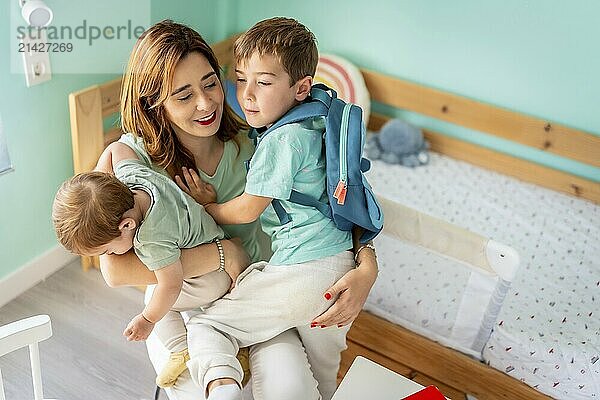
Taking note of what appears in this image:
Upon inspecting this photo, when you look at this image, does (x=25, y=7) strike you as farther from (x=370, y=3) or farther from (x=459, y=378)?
(x=459, y=378)

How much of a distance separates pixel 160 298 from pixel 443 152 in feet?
5.44

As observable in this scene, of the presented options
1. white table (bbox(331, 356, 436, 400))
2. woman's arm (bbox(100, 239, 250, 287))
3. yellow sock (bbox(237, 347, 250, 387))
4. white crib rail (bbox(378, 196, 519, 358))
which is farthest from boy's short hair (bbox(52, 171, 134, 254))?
white crib rail (bbox(378, 196, 519, 358))

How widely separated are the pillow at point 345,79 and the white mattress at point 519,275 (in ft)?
0.85

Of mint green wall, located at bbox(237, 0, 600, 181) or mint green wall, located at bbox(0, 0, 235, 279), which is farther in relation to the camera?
mint green wall, located at bbox(237, 0, 600, 181)

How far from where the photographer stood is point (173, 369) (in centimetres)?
141

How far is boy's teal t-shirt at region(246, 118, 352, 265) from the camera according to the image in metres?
1.30

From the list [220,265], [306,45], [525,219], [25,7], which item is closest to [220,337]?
[220,265]

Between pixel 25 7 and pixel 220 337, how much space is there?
3.32 feet

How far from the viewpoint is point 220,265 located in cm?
141

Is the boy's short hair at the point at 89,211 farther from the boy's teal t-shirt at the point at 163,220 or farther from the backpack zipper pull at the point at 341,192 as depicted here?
the backpack zipper pull at the point at 341,192

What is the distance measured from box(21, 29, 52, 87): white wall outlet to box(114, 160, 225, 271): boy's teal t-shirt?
2.47 ft

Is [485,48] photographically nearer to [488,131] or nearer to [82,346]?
[488,131]

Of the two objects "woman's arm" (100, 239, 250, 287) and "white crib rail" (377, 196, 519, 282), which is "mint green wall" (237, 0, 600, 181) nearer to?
"white crib rail" (377, 196, 519, 282)

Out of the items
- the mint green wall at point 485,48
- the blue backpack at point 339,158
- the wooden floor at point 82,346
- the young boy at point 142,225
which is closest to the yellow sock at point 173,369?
the young boy at point 142,225
